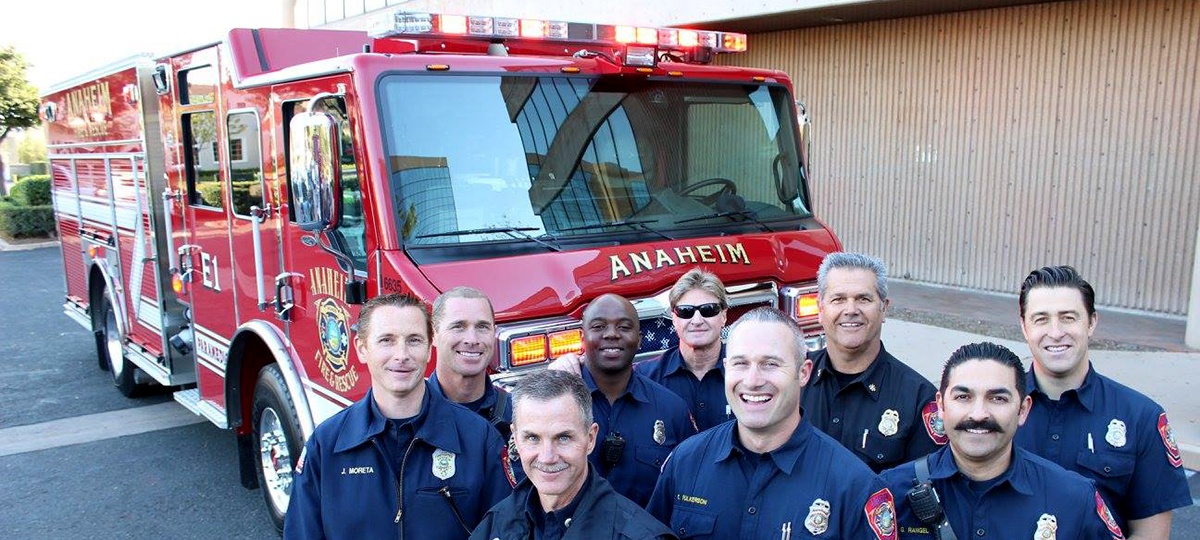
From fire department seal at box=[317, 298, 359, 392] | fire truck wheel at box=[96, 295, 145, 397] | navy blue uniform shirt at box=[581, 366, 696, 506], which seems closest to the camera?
navy blue uniform shirt at box=[581, 366, 696, 506]

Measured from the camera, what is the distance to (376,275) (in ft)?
12.0

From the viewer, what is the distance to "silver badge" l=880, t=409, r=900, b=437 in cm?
261

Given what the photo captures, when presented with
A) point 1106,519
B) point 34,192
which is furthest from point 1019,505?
point 34,192

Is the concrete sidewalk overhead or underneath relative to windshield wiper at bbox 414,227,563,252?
underneath

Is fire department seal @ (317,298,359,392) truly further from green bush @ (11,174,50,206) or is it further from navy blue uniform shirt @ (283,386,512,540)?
green bush @ (11,174,50,206)

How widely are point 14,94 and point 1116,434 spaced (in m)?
31.9

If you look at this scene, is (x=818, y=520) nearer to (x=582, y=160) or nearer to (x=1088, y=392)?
(x=1088, y=392)

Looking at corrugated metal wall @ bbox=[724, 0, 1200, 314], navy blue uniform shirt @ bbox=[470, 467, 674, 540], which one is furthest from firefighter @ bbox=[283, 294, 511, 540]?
corrugated metal wall @ bbox=[724, 0, 1200, 314]

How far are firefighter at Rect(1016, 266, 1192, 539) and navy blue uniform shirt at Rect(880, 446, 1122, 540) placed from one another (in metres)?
0.37

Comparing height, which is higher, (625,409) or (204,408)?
(625,409)

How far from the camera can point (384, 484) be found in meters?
2.50

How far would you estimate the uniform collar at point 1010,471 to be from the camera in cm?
212

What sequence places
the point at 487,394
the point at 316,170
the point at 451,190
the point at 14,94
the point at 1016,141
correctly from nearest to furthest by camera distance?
1. the point at 487,394
2. the point at 316,170
3. the point at 451,190
4. the point at 1016,141
5. the point at 14,94

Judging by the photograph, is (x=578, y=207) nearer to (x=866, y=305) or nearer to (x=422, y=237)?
(x=422, y=237)
